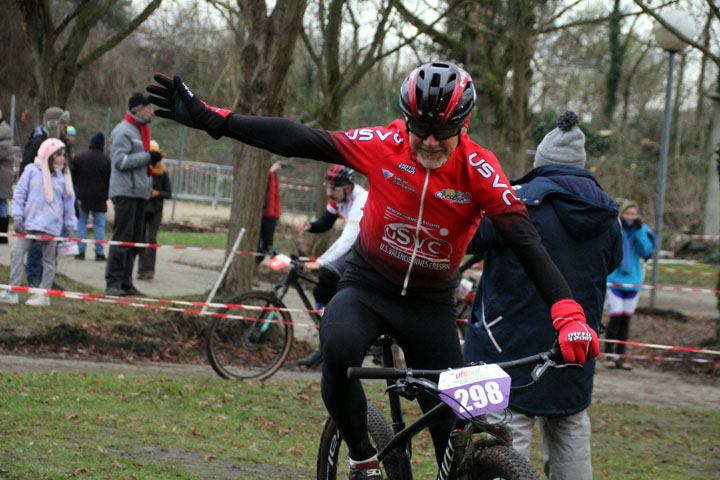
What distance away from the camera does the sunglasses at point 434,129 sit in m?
3.72

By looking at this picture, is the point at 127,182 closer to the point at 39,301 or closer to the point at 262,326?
the point at 39,301

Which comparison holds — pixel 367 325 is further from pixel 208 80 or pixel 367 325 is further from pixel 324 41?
pixel 208 80

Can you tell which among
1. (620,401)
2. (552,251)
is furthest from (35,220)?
(552,251)

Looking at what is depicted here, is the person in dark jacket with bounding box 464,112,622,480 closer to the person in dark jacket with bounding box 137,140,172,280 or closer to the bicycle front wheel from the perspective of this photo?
the bicycle front wheel

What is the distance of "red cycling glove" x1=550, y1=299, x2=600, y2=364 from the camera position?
330 centimetres

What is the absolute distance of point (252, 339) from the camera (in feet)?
30.1

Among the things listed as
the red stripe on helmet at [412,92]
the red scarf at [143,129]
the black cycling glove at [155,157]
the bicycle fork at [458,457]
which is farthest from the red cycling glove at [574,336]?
the black cycling glove at [155,157]

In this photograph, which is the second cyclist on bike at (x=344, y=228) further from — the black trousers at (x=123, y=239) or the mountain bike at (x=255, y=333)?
the black trousers at (x=123, y=239)

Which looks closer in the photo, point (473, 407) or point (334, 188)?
point (473, 407)

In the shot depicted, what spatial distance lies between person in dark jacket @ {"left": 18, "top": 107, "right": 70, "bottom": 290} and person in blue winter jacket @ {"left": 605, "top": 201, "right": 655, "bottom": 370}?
677cm

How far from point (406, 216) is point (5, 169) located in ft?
38.9

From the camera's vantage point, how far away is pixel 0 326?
905 cm

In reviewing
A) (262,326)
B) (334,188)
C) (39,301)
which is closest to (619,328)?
(334,188)

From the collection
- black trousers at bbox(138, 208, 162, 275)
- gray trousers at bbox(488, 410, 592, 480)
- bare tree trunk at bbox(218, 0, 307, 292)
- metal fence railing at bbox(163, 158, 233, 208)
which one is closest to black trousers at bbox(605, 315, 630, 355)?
bare tree trunk at bbox(218, 0, 307, 292)
